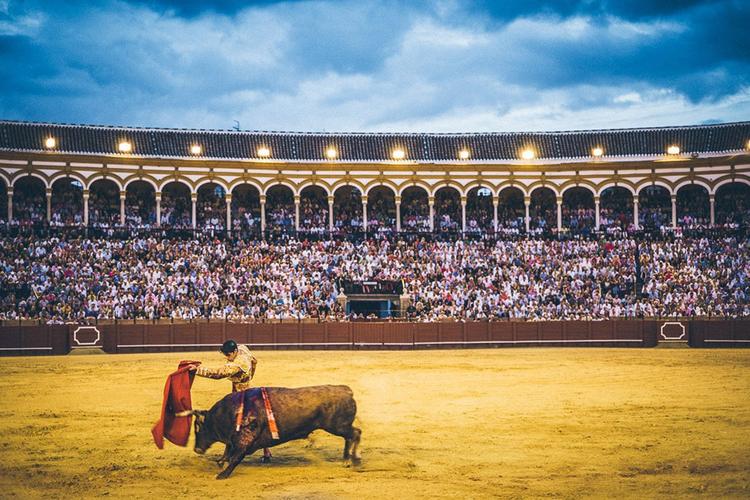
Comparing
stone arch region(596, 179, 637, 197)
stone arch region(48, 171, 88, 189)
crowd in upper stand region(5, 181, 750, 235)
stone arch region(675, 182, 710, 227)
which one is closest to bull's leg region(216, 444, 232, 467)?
crowd in upper stand region(5, 181, 750, 235)

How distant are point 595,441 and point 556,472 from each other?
1.76 meters

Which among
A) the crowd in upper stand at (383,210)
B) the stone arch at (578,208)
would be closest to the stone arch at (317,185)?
the crowd in upper stand at (383,210)

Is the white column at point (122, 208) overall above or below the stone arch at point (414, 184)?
below

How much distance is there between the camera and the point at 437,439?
31.1 ft

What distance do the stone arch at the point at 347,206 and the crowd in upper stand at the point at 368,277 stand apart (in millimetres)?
3465

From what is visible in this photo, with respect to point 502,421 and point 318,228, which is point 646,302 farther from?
point 502,421

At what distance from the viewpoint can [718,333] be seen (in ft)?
87.3

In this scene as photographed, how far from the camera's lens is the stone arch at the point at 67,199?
33.0 metres

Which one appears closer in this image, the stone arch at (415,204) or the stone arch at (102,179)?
the stone arch at (102,179)

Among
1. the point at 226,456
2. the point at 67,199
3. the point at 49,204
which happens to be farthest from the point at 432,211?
the point at 226,456

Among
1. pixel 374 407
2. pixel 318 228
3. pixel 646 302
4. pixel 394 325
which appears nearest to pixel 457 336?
pixel 394 325

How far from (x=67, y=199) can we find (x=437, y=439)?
29392mm

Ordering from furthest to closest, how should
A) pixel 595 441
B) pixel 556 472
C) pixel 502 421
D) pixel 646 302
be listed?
pixel 646 302 < pixel 502 421 < pixel 595 441 < pixel 556 472

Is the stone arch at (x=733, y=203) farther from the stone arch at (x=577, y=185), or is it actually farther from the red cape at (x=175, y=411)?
the red cape at (x=175, y=411)
